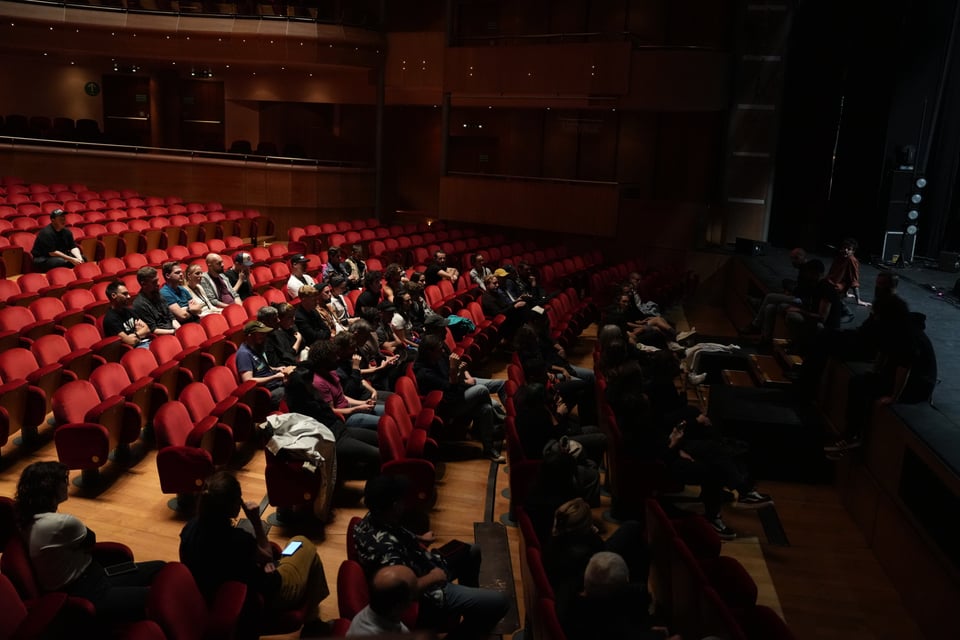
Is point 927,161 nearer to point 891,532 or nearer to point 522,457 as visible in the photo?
point 891,532

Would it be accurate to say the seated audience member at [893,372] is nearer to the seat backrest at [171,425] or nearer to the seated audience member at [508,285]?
the seated audience member at [508,285]

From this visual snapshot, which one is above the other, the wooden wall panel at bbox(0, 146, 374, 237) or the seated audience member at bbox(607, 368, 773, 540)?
the wooden wall panel at bbox(0, 146, 374, 237)

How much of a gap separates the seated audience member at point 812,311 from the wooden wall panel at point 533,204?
4713 millimetres

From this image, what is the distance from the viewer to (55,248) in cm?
665

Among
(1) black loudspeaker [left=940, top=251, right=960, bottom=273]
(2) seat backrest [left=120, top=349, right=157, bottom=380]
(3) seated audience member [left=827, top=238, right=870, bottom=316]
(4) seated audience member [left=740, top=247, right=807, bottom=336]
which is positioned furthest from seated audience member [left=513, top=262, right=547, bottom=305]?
(1) black loudspeaker [left=940, top=251, right=960, bottom=273]

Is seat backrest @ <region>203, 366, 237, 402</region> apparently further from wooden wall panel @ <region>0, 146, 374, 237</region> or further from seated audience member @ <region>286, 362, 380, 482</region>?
wooden wall panel @ <region>0, 146, 374, 237</region>

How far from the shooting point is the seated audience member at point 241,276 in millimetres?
5898

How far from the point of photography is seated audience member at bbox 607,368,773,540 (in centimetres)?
365

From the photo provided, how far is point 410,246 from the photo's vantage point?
9273 mm

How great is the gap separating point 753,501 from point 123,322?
11.8ft

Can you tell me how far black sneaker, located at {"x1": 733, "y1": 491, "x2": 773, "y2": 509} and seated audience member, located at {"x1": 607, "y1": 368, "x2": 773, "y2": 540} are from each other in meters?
0.09

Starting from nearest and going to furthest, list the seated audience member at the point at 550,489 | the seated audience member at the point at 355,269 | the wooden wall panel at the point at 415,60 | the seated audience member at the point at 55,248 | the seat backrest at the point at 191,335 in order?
the seated audience member at the point at 550,489 → the seat backrest at the point at 191,335 → the seated audience member at the point at 55,248 → the seated audience member at the point at 355,269 → the wooden wall panel at the point at 415,60

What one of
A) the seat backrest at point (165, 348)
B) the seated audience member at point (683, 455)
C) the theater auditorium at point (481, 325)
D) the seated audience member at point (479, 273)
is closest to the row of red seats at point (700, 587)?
the theater auditorium at point (481, 325)

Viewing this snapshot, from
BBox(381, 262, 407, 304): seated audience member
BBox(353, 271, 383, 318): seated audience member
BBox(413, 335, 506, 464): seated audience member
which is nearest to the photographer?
BBox(413, 335, 506, 464): seated audience member
